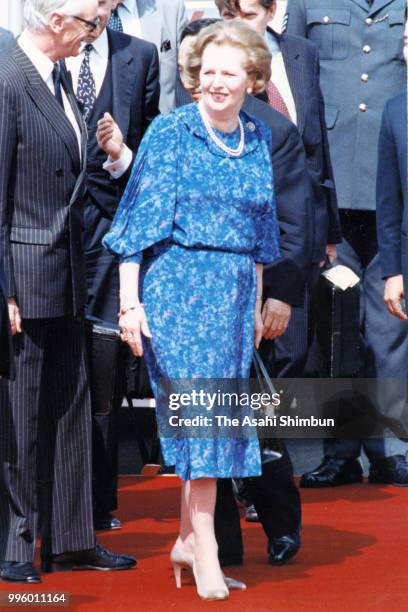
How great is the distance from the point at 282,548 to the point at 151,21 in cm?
248

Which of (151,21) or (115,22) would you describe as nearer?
(115,22)

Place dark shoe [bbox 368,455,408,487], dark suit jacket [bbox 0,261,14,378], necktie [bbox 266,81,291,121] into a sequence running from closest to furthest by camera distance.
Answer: dark suit jacket [bbox 0,261,14,378] < necktie [bbox 266,81,291,121] < dark shoe [bbox 368,455,408,487]

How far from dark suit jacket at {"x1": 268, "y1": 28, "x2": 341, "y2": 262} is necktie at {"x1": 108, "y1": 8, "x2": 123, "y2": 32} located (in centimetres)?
63

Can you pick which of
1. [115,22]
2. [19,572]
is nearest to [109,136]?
[115,22]

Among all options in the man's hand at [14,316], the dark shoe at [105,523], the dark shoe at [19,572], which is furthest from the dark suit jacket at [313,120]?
the dark shoe at [19,572]

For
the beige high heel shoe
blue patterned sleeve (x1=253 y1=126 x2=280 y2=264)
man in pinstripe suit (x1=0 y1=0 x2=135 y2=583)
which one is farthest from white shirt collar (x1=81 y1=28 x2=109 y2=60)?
the beige high heel shoe

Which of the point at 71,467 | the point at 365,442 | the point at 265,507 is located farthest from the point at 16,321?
the point at 365,442

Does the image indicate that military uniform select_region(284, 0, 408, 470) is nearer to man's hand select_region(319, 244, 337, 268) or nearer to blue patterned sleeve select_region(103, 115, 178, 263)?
man's hand select_region(319, 244, 337, 268)

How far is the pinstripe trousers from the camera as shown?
4828mm

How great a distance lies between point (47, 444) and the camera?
16.4ft

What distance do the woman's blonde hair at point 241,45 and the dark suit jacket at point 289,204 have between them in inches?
32.7

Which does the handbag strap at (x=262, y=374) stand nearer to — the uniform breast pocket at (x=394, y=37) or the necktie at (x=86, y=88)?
the necktie at (x=86, y=88)

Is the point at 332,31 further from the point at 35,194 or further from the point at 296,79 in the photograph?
the point at 35,194

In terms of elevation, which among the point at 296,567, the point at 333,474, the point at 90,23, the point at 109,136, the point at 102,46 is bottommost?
the point at 296,567
